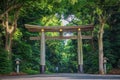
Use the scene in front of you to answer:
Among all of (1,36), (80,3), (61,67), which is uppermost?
(80,3)

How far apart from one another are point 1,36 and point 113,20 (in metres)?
11.1

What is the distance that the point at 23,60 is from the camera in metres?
34.2

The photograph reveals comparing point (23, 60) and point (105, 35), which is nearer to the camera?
point (105, 35)

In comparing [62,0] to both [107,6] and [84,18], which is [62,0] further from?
[84,18]

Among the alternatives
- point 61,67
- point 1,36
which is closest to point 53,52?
point 61,67

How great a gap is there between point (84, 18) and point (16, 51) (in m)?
8.26

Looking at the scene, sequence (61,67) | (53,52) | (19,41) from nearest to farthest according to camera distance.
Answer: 1. (19,41)
2. (53,52)
3. (61,67)

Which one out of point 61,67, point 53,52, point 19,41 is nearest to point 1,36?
point 19,41

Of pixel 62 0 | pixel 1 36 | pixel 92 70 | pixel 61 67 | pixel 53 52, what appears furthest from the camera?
pixel 61 67

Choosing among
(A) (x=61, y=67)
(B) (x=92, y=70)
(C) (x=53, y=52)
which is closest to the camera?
(B) (x=92, y=70)

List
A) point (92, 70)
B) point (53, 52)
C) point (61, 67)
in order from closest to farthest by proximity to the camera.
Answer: point (92, 70) → point (53, 52) → point (61, 67)

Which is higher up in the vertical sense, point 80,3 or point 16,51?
point 80,3

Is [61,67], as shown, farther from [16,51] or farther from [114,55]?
[114,55]

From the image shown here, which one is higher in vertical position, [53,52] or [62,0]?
[62,0]
